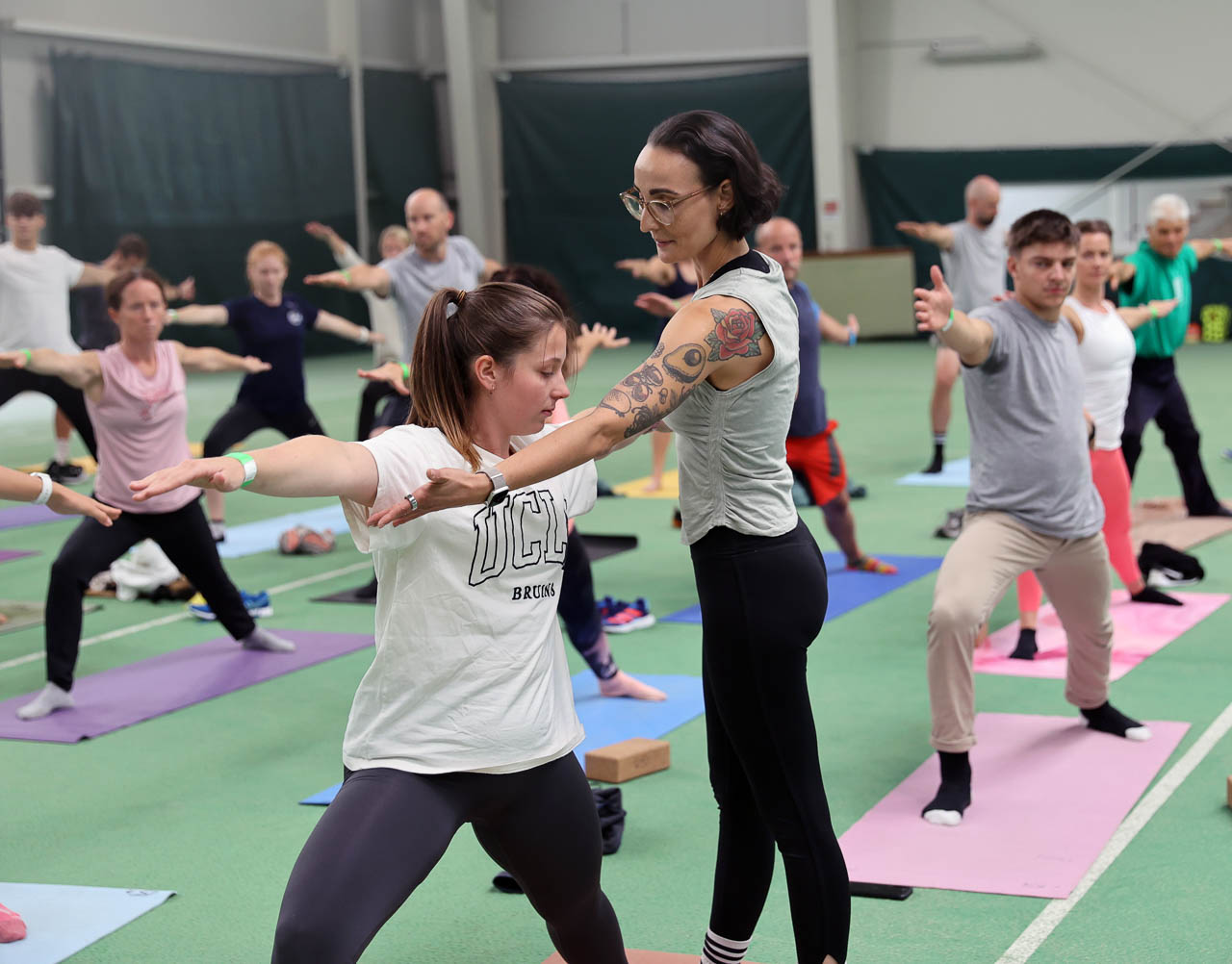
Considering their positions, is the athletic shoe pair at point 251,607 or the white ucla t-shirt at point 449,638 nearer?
the white ucla t-shirt at point 449,638

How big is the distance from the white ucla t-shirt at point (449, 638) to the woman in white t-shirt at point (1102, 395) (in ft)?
12.2

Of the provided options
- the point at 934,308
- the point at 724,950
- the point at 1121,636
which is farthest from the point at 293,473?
the point at 1121,636

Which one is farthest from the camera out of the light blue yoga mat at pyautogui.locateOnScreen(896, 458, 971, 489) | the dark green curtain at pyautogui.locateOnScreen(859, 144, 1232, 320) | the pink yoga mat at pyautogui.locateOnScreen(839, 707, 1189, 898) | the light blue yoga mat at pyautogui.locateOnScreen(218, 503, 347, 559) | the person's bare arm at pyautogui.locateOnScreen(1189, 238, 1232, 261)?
the dark green curtain at pyautogui.locateOnScreen(859, 144, 1232, 320)

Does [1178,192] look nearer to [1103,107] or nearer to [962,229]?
[1103,107]

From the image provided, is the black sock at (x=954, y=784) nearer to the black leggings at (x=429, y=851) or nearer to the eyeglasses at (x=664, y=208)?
the black leggings at (x=429, y=851)

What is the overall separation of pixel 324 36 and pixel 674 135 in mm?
→ 20709

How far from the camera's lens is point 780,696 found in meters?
2.75

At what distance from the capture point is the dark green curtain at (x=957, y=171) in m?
19.4

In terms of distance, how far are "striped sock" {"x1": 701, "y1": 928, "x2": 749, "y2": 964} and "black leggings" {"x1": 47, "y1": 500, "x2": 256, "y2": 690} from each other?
340 cm

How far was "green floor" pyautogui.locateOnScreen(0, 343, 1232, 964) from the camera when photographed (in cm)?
347

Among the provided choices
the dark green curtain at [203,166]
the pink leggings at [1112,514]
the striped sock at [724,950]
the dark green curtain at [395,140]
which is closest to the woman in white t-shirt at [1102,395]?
the pink leggings at [1112,514]

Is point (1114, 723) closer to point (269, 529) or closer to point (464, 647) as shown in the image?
point (464, 647)

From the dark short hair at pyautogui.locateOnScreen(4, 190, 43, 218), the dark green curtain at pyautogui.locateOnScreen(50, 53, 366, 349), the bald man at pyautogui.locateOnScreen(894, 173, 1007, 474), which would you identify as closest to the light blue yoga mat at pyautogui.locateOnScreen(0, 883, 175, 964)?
the dark short hair at pyautogui.locateOnScreen(4, 190, 43, 218)

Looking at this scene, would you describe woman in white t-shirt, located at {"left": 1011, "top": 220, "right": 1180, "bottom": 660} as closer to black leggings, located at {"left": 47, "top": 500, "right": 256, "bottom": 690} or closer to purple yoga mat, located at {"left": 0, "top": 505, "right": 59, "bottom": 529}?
black leggings, located at {"left": 47, "top": 500, "right": 256, "bottom": 690}
